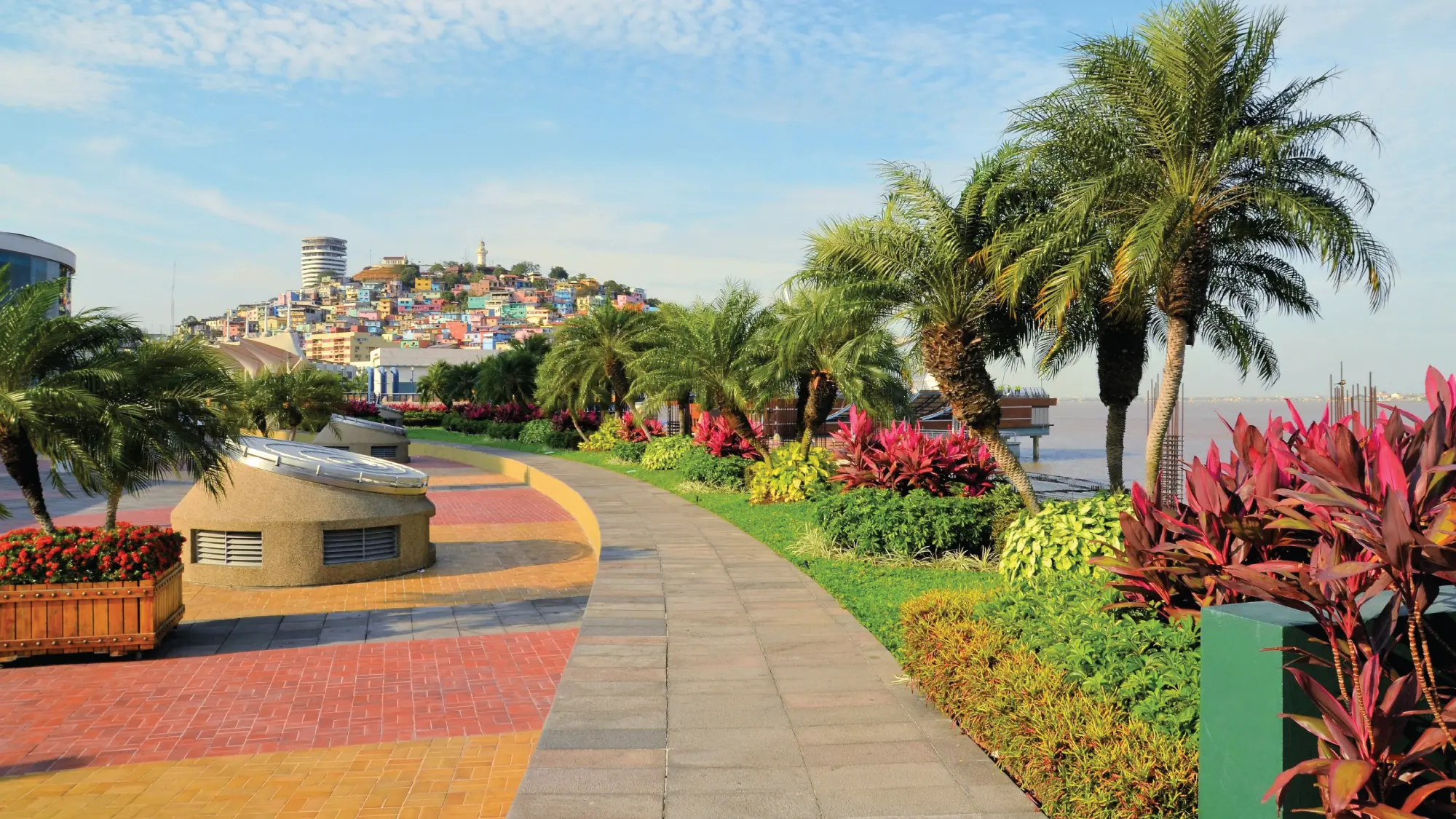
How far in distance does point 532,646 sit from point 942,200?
7.03 meters

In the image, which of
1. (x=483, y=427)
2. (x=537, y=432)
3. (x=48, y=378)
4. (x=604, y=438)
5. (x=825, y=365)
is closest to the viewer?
(x=48, y=378)

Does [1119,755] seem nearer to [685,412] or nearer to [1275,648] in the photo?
[1275,648]

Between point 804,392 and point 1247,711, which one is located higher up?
point 804,392

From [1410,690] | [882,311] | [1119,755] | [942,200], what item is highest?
[942,200]

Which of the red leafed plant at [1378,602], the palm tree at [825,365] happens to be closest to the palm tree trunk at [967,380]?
the palm tree at [825,365]

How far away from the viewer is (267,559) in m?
11.1

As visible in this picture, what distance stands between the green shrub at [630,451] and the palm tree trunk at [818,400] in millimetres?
8907

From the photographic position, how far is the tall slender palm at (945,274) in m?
11.5

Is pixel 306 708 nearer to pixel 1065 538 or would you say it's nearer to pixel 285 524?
pixel 285 524

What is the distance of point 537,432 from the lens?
36.3 metres

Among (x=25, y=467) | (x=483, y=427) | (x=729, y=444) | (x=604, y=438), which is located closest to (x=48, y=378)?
(x=25, y=467)

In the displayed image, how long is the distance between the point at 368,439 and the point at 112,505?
2224 centimetres

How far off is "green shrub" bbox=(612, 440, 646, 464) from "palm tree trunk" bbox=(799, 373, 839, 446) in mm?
8907

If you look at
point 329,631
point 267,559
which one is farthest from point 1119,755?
point 267,559
